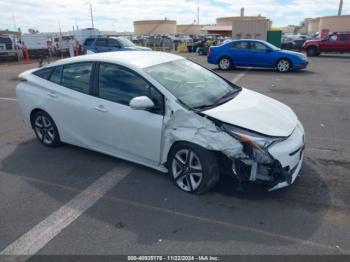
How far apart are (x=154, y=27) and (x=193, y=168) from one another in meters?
111

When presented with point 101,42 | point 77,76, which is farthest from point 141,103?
point 101,42

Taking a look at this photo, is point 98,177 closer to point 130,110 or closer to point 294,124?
point 130,110

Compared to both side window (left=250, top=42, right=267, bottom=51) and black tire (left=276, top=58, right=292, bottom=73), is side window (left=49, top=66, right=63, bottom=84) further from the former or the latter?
black tire (left=276, top=58, right=292, bottom=73)

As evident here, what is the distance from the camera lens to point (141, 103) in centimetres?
386

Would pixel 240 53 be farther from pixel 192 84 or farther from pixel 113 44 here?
pixel 192 84

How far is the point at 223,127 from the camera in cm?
361

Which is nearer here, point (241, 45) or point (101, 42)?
point (241, 45)

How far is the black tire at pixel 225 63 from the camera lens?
1595cm

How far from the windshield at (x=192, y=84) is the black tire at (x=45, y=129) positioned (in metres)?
2.05

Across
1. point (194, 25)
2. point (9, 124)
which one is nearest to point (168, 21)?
point (194, 25)

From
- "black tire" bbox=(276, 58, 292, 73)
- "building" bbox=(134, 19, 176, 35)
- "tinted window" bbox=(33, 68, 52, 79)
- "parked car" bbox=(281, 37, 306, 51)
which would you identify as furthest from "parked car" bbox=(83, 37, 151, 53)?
"building" bbox=(134, 19, 176, 35)

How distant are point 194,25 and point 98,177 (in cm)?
12138

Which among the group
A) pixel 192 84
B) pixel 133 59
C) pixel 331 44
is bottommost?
pixel 331 44

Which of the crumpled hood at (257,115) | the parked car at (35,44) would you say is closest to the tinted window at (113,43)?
the parked car at (35,44)
